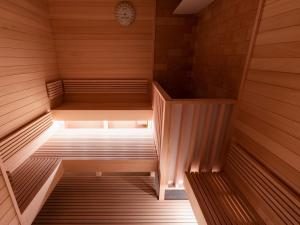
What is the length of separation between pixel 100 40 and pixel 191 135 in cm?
263

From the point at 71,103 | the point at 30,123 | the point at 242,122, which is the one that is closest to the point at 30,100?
the point at 30,123

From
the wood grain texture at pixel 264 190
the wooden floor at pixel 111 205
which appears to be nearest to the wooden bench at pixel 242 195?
the wood grain texture at pixel 264 190

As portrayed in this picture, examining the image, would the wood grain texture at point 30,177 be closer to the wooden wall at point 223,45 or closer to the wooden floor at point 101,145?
the wooden floor at point 101,145

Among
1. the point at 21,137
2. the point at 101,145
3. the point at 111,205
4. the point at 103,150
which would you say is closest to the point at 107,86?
the point at 101,145

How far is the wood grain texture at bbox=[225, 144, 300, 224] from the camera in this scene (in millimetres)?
1207

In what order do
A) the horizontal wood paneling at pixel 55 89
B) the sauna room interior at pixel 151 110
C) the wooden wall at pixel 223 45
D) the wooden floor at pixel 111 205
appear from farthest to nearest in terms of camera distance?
the horizontal wood paneling at pixel 55 89 < the wooden floor at pixel 111 205 < the wooden wall at pixel 223 45 < the sauna room interior at pixel 151 110

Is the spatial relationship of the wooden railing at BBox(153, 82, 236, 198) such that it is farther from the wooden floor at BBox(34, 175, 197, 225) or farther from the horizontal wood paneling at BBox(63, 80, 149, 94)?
the horizontal wood paneling at BBox(63, 80, 149, 94)

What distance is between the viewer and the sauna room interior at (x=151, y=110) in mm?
1421

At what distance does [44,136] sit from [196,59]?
3098mm

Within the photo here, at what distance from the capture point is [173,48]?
342 cm

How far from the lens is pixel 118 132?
3303 mm

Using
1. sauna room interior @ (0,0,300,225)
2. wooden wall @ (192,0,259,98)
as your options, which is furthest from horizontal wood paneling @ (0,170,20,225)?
wooden wall @ (192,0,259,98)

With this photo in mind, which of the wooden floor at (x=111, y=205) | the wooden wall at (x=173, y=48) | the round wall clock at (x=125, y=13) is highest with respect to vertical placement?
the round wall clock at (x=125, y=13)

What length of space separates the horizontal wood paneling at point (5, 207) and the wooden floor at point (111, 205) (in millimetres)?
900
